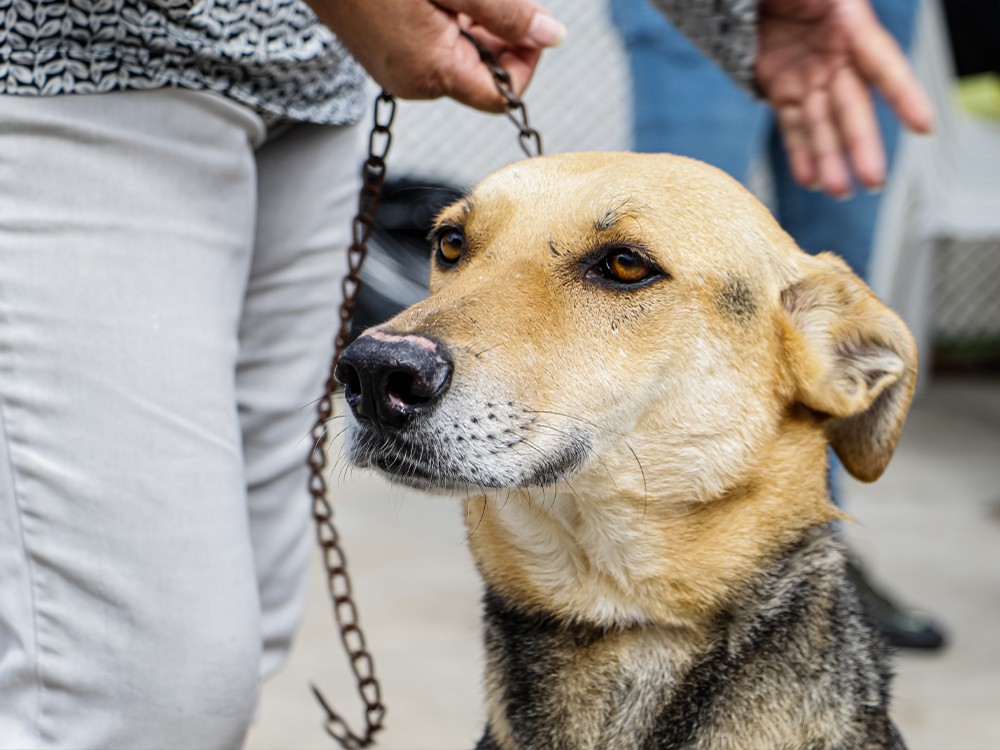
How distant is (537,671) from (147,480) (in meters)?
0.70

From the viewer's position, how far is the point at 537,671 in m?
2.01

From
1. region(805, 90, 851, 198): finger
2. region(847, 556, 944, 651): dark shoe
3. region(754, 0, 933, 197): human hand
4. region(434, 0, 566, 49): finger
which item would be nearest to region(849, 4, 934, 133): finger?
region(754, 0, 933, 197): human hand

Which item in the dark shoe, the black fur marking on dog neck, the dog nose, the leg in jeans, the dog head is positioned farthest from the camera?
the dark shoe

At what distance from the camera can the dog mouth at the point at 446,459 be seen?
5.77 ft

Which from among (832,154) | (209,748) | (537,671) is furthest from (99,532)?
(832,154)

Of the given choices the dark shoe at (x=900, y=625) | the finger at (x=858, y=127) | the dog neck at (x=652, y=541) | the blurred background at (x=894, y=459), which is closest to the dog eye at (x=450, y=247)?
the dog neck at (x=652, y=541)

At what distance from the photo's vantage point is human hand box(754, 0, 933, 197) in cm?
232

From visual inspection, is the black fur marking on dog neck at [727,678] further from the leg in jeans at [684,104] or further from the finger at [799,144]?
the leg in jeans at [684,104]

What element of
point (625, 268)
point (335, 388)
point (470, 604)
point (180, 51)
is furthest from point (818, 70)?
point (470, 604)

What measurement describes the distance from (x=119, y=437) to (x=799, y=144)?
1470 millimetres

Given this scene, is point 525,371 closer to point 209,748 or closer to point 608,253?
point 608,253

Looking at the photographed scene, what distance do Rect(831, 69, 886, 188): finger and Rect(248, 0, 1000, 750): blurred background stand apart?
1.24 metres

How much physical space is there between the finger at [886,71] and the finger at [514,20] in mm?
608

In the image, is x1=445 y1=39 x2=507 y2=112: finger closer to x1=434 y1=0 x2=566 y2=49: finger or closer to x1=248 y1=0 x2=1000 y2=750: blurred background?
x1=434 y1=0 x2=566 y2=49: finger
